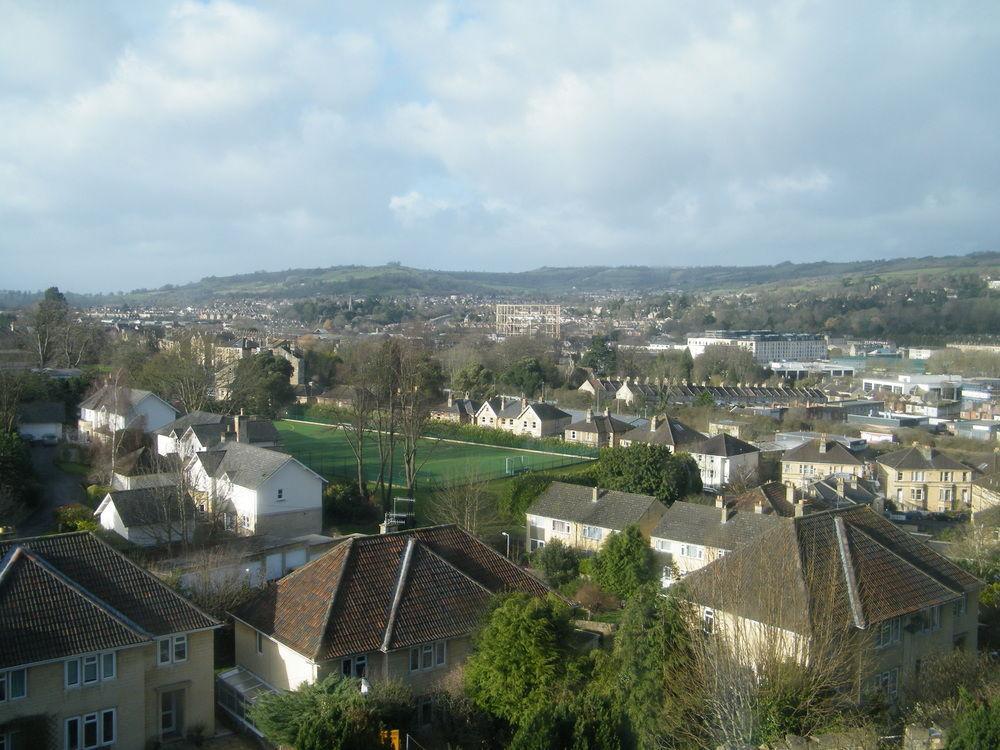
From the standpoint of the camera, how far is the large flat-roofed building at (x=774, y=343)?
115750 millimetres

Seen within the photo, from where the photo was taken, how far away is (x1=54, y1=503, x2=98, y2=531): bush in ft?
79.6

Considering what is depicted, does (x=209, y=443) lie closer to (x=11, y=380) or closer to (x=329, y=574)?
(x=11, y=380)

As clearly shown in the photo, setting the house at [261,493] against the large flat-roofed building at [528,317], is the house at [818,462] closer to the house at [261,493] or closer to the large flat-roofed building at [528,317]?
the house at [261,493]

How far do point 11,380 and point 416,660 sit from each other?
29.0 meters

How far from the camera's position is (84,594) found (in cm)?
1341

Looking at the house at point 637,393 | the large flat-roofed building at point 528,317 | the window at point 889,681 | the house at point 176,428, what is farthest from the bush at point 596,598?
the large flat-roofed building at point 528,317

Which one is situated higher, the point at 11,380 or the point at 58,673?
the point at 11,380

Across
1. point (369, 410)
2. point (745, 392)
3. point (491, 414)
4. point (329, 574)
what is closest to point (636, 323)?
point (745, 392)

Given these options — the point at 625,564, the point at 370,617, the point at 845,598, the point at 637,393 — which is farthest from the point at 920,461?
the point at 370,617

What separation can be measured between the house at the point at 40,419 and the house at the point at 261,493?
13629 millimetres

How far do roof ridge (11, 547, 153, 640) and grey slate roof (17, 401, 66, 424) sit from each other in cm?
2642

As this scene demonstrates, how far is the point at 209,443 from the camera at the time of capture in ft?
105

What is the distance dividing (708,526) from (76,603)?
1758 centimetres

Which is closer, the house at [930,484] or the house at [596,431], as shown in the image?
the house at [930,484]
